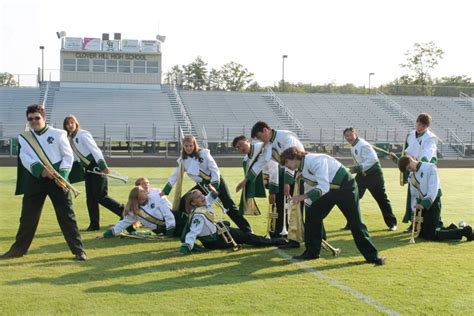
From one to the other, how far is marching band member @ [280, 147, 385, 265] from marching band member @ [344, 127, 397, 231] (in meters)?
3.00

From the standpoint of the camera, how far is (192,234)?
8445mm

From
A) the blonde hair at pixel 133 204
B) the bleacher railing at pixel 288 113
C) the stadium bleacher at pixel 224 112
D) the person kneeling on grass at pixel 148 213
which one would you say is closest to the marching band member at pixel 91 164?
the person kneeling on grass at pixel 148 213

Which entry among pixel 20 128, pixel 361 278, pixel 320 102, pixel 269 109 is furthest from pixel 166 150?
pixel 361 278

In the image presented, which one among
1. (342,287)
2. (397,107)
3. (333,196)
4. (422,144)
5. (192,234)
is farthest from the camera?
(397,107)

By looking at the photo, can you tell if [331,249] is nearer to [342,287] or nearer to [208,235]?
[208,235]

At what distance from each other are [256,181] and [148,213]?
1.78m

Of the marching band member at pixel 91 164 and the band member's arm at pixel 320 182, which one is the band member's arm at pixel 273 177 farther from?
the marching band member at pixel 91 164

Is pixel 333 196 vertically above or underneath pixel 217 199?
above

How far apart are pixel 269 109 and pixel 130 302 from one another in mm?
42735

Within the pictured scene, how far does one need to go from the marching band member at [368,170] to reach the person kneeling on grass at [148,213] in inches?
129

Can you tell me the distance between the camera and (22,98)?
151 feet

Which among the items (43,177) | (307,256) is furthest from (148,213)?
(307,256)

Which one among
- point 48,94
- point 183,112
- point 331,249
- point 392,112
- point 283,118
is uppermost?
point 48,94

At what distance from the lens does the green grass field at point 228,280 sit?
19.2ft
